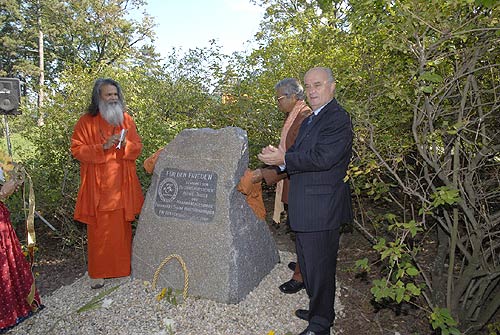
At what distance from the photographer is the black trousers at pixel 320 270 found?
3.09 meters

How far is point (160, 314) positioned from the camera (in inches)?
141

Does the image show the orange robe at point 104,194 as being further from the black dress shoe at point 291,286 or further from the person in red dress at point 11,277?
the black dress shoe at point 291,286

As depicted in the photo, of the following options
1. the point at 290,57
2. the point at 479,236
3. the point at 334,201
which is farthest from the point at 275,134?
the point at 479,236

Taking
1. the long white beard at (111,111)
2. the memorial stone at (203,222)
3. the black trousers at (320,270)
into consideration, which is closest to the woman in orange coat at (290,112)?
the memorial stone at (203,222)

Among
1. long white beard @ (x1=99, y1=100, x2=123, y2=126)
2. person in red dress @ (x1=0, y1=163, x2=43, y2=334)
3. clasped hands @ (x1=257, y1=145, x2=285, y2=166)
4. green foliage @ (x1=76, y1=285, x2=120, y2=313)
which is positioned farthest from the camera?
long white beard @ (x1=99, y1=100, x2=123, y2=126)

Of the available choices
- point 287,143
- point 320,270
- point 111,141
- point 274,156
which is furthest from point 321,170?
point 111,141

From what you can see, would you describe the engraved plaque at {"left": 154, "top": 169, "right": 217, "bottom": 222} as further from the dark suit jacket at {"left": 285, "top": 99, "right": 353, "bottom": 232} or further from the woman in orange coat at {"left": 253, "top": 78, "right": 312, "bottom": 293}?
the dark suit jacket at {"left": 285, "top": 99, "right": 353, "bottom": 232}

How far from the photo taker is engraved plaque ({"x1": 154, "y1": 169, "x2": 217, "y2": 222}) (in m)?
3.74

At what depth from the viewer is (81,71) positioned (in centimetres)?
643

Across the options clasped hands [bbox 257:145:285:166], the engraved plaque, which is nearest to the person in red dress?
the engraved plaque

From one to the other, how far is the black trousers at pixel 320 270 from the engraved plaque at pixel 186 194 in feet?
3.12

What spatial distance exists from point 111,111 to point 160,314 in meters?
1.98

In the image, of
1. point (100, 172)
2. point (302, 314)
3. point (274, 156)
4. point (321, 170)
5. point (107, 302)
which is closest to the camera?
point (321, 170)

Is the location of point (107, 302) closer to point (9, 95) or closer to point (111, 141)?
point (111, 141)
